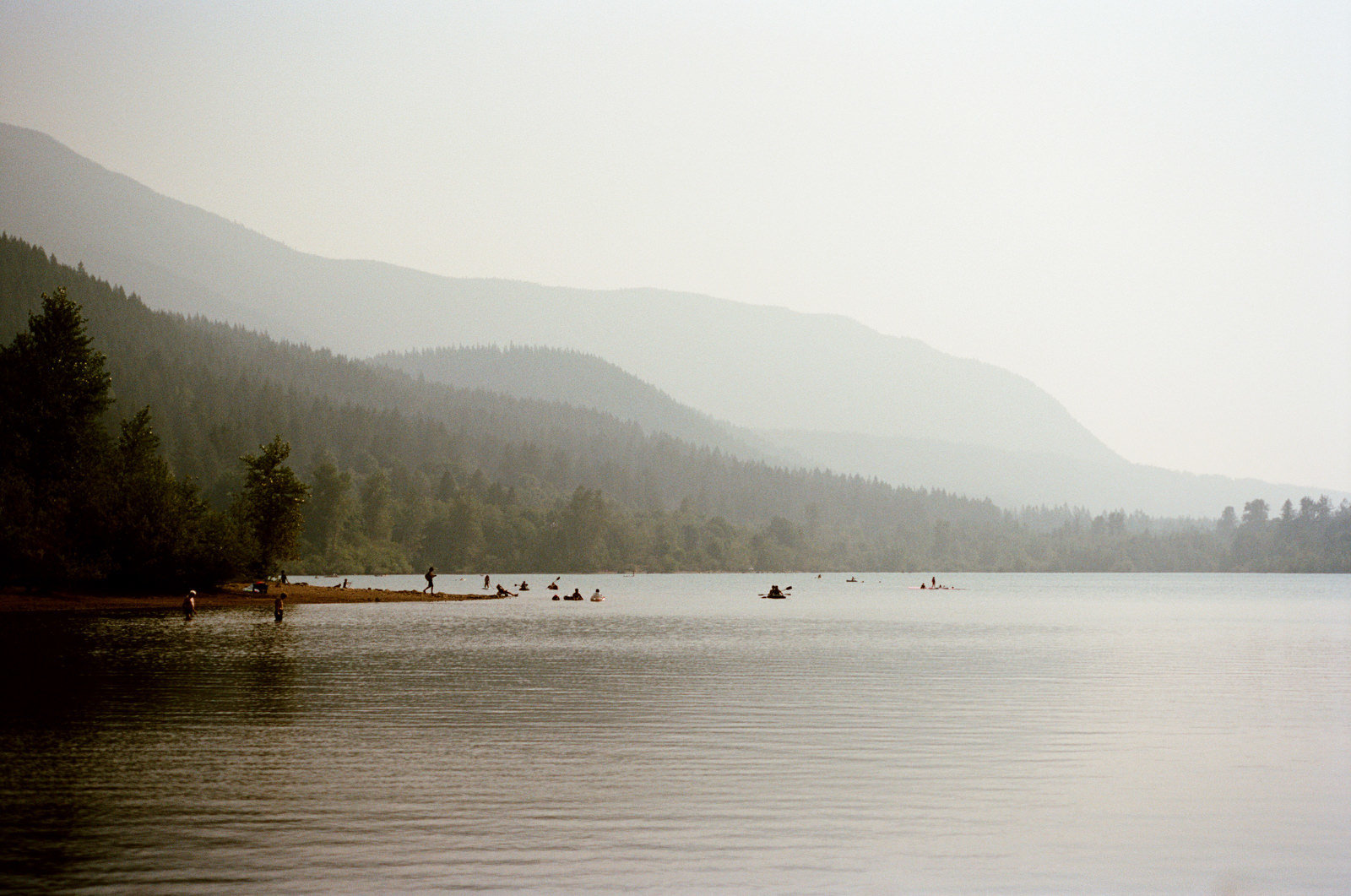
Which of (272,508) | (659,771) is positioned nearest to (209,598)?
(272,508)

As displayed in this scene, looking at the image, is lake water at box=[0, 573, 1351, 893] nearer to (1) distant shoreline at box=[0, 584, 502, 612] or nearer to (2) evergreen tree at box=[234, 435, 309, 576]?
(1) distant shoreline at box=[0, 584, 502, 612]

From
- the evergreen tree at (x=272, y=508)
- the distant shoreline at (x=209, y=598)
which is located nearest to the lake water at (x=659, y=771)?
the distant shoreline at (x=209, y=598)

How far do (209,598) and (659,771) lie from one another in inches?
3683

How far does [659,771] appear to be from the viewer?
1054 inches

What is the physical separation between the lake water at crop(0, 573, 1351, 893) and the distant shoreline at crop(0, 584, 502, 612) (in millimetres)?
35216

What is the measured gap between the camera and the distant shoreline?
91.2 m

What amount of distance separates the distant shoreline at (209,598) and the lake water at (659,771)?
116 ft

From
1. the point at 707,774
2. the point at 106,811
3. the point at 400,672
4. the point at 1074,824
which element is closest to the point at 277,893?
the point at 106,811

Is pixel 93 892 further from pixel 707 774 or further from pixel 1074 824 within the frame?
pixel 1074 824

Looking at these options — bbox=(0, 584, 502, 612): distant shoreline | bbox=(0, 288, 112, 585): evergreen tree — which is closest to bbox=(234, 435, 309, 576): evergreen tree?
bbox=(0, 584, 502, 612): distant shoreline

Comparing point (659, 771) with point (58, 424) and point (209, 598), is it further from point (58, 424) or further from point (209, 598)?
point (58, 424)

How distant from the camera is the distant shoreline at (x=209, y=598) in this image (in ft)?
299

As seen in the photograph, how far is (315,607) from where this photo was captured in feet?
362

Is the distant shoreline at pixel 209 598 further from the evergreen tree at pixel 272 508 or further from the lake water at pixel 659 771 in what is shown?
the lake water at pixel 659 771
